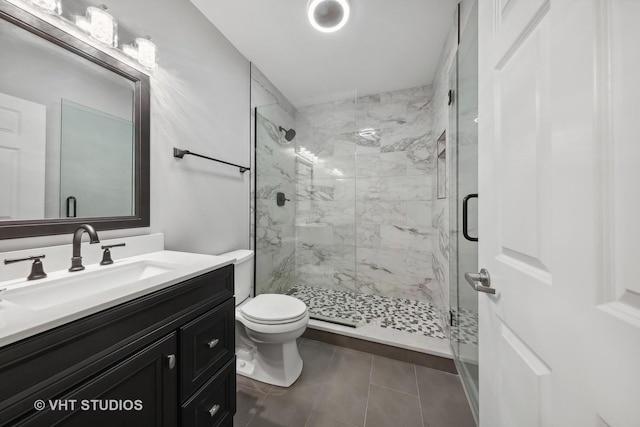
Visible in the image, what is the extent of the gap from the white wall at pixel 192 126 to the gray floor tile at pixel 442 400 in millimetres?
1750

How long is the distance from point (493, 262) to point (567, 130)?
1.50 feet

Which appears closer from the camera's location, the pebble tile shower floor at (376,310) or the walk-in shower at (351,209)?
the pebble tile shower floor at (376,310)

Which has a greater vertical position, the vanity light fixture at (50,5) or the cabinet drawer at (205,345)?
the vanity light fixture at (50,5)

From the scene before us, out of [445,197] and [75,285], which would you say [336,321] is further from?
[75,285]

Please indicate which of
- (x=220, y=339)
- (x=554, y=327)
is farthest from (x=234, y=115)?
(x=554, y=327)

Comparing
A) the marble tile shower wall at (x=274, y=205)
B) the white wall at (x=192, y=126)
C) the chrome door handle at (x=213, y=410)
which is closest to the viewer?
the chrome door handle at (x=213, y=410)

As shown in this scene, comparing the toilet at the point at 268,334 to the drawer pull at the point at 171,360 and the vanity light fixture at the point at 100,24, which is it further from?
the vanity light fixture at the point at 100,24

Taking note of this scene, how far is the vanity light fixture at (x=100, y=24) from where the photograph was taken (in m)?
0.99

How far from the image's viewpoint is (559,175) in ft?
1.44

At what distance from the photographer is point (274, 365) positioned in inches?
58.6

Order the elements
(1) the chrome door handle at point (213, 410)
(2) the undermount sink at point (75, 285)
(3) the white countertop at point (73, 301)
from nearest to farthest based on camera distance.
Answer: (3) the white countertop at point (73, 301) < (2) the undermount sink at point (75, 285) < (1) the chrome door handle at point (213, 410)

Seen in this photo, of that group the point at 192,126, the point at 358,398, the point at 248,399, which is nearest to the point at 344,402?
the point at 358,398

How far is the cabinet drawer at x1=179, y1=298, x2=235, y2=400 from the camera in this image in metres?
0.82

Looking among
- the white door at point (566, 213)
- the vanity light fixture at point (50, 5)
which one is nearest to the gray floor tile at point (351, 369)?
the white door at point (566, 213)
